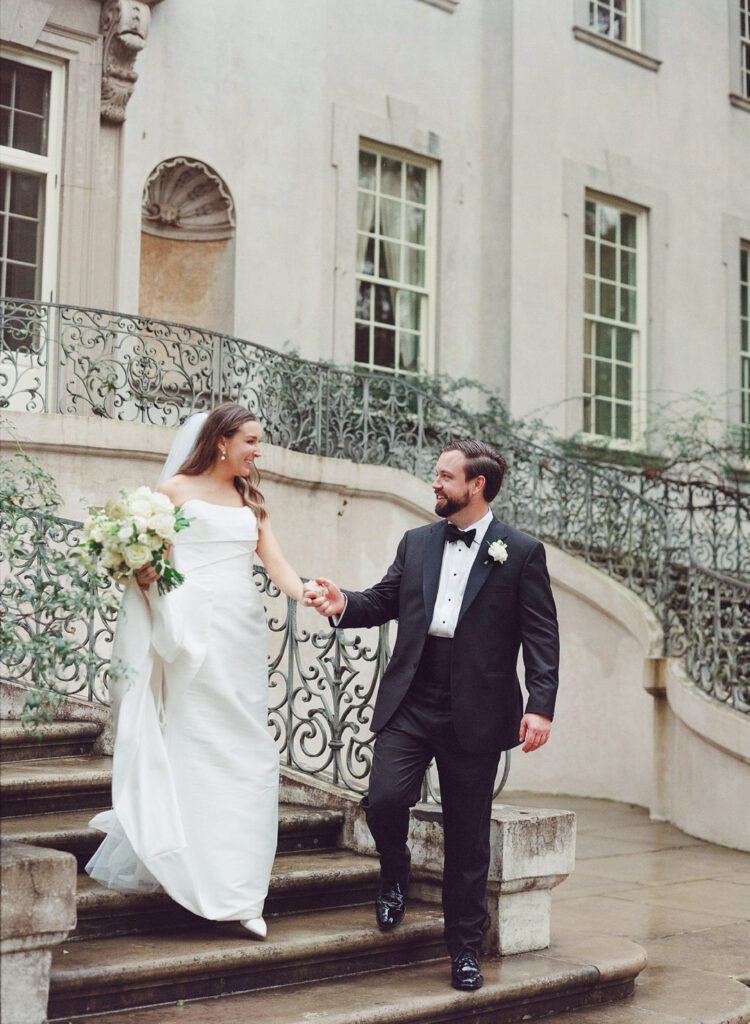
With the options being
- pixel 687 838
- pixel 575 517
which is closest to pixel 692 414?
pixel 575 517

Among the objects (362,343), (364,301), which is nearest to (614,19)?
(364,301)

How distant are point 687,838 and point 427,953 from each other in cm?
500

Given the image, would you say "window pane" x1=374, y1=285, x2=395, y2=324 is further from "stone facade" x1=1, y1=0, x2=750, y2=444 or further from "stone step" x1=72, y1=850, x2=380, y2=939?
"stone step" x1=72, y1=850, x2=380, y2=939

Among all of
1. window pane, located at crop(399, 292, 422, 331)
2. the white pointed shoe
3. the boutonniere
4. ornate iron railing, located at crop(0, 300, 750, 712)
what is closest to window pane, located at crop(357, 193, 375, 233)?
window pane, located at crop(399, 292, 422, 331)

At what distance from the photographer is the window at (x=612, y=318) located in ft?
53.5

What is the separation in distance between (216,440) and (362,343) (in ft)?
29.9

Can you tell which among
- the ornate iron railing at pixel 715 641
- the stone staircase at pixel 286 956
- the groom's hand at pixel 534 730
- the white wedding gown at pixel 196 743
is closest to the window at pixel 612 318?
the ornate iron railing at pixel 715 641

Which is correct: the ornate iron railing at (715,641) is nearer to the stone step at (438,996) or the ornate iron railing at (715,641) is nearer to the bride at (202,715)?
the stone step at (438,996)

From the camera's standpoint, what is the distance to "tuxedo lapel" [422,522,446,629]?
5.31 metres

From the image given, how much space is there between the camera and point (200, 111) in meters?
13.2

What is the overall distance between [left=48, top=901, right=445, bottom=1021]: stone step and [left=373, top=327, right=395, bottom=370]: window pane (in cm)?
952

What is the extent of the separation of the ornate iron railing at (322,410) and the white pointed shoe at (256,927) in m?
6.13

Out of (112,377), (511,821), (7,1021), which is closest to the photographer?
(7,1021)

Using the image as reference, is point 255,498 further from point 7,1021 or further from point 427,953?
point 7,1021
